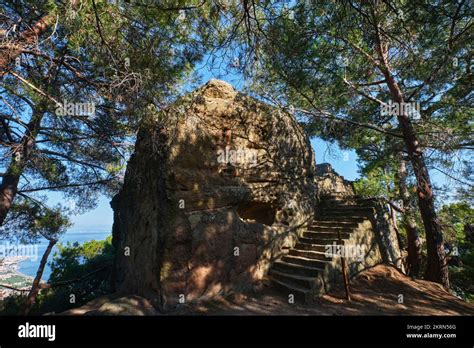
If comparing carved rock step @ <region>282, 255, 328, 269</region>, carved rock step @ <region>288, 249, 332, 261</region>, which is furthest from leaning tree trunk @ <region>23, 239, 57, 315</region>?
carved rock step @ <region>288, 249, 332, 261</region>

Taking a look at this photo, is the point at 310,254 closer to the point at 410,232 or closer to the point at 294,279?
the point at 294,279

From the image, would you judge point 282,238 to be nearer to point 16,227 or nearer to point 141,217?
point 141,217

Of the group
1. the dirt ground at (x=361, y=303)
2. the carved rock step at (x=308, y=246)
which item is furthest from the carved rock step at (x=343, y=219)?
the dirt ground at (x=361, y=303)

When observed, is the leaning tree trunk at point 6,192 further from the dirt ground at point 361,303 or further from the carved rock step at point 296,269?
the carved rock step at point 296,269

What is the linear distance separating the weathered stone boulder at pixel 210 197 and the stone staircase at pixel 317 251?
1.17 ft

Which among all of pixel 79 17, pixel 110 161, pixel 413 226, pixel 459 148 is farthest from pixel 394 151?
pixel 110 161

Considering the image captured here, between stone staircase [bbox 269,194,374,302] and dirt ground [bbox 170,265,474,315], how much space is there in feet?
0.93

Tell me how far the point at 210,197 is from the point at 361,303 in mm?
4160

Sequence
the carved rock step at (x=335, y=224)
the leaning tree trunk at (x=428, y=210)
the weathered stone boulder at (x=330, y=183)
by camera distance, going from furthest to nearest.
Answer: the weathered stone boulder at (x=330, y=183), the carved rock step at (x=335, y=224), the leaning tree trunk at (x=428, y=210)

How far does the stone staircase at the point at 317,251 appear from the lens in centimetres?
548

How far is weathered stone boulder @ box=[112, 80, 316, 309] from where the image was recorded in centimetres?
523

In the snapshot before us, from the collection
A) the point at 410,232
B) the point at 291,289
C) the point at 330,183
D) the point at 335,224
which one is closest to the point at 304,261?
the point at 291,289
